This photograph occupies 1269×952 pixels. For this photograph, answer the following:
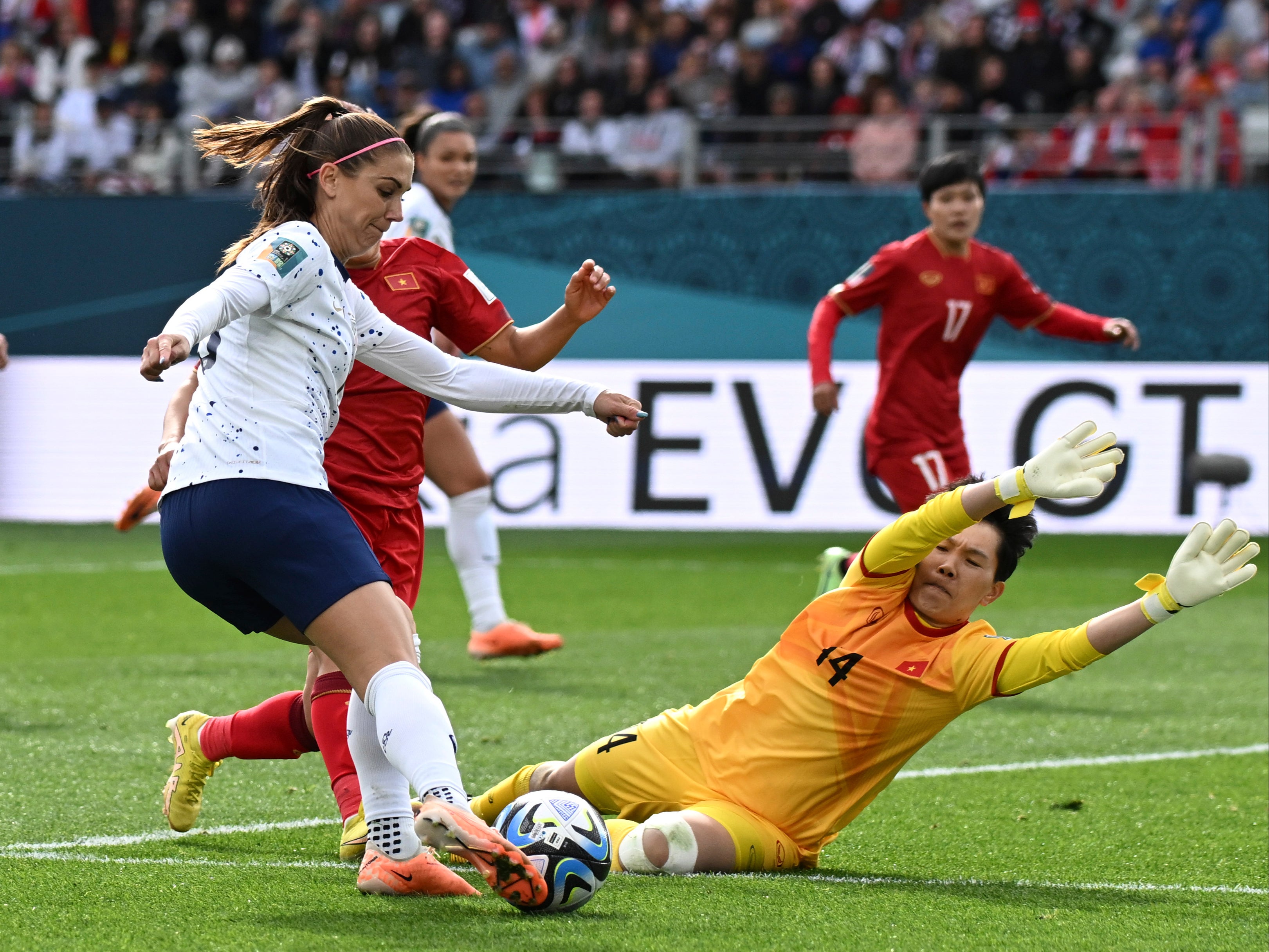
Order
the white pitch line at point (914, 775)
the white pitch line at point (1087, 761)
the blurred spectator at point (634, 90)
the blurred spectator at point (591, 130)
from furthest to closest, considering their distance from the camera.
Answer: the blurred spectator at point (634, 90) → the blurred spectator at point (591, 130) → the white pitch line at point (1087, 761) → the white pitch line at point (914, 775)

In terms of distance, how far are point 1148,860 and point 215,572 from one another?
2.47m

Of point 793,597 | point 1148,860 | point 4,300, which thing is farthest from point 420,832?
point 4,300

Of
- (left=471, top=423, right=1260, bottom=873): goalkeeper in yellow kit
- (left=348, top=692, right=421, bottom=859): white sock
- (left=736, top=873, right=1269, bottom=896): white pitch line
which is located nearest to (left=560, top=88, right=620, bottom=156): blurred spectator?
(left=471, top=423, right=1260, bottom=873): goalkeeper in yellow kit

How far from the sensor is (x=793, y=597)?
33.7ft

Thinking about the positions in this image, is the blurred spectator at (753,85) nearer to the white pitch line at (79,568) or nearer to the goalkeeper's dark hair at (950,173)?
the white pitch line at (79,568)

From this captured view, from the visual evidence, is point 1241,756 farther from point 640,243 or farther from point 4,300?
Answer: point 4,300

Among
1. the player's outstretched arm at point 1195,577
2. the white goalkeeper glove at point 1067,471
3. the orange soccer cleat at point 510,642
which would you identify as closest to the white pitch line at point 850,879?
the player's outstretched arm at point 1195,577

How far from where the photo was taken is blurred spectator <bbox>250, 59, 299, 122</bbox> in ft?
54.1

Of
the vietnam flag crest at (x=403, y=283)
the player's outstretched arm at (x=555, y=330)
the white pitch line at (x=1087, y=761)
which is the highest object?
the vietnam flag crest at (x=403, y=283)

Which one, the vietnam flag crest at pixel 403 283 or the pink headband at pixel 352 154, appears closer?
the pink headband at pixel 352 154

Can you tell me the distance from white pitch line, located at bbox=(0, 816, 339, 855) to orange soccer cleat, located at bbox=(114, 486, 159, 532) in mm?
1770

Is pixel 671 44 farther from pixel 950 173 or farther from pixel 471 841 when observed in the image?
pixel 471 841

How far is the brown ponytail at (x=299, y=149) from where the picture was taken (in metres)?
3.70

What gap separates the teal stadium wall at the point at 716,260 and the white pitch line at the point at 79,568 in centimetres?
396
